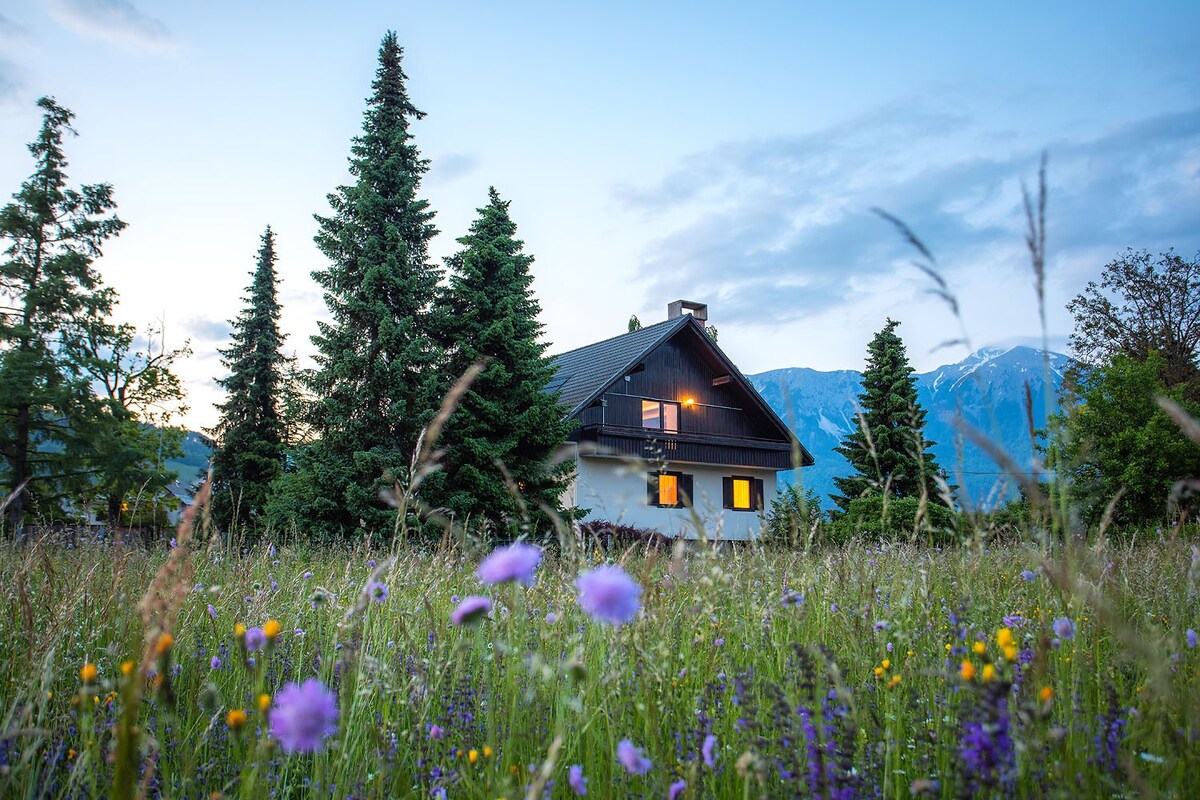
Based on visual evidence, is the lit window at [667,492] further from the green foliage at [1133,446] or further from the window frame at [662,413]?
the green foliage at [1133,446]

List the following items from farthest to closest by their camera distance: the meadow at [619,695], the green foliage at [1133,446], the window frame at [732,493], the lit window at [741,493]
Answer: the lit window at [741,493] → the window frame at [732,493] → the green foliage at [1133,446] → the meadow at [619,695]

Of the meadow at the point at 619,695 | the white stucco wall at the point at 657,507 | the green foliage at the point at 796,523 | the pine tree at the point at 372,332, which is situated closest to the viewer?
the meadow at the point at 619,695

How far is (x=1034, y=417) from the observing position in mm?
1718

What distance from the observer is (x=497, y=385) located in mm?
14375

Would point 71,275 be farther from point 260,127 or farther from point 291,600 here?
point 291,600

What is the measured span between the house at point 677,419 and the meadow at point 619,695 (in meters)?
17.9

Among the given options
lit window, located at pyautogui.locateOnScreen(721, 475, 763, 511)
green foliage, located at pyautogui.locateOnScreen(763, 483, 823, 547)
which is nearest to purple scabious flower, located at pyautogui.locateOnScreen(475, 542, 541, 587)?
green foliage, located at pyautogui.locateOnScreen(763, 483, 823, 547)

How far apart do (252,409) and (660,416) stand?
1449 cm

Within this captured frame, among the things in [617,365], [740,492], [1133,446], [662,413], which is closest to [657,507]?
[662,413]

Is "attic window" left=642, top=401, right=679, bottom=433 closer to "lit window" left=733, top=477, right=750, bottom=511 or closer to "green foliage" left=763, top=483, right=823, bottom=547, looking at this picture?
"lit window" left=733, top=477, right=750, bottom=511

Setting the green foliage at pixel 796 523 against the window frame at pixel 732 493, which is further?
the window frame at pixel 732 493

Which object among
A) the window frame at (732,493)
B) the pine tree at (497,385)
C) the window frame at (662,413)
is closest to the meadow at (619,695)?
the pine tree at (497,385)

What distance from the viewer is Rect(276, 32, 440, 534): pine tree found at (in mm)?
13242

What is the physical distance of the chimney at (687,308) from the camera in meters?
27.4
